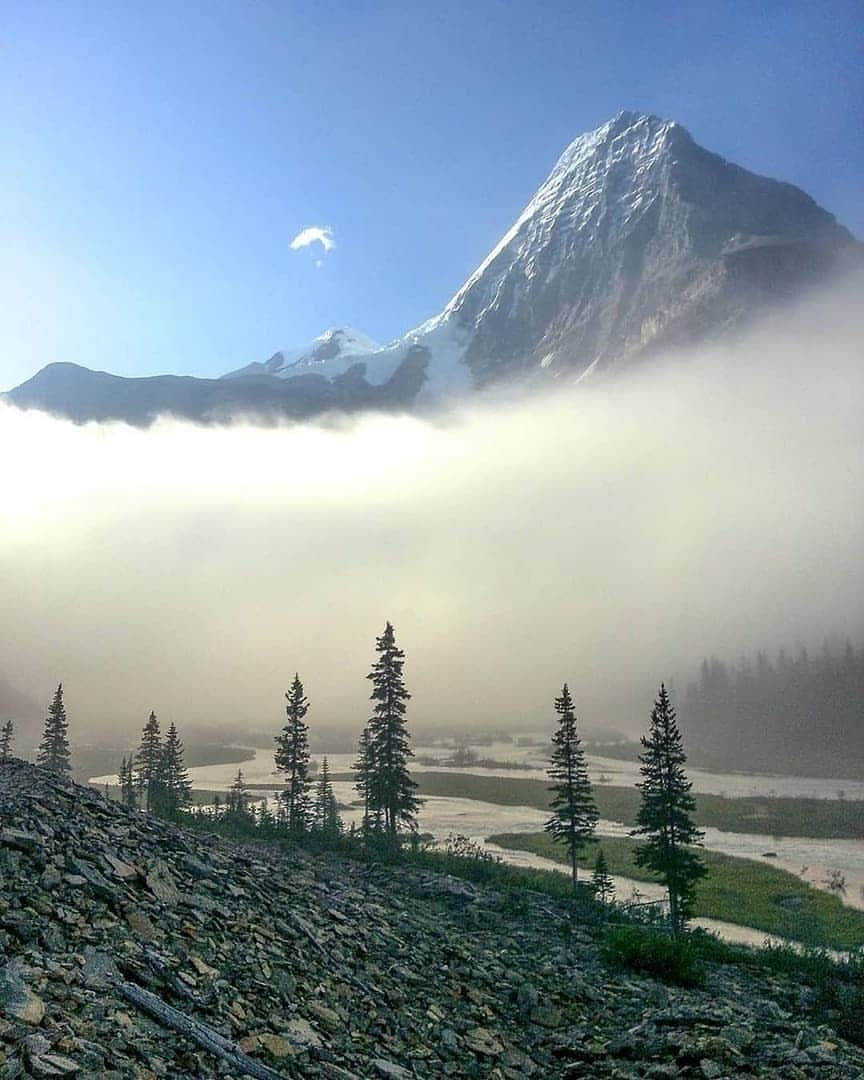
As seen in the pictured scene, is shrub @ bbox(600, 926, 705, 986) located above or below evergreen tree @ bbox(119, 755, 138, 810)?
above

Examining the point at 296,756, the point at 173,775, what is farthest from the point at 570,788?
the point at 173,775

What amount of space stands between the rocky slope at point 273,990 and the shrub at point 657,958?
0.86 metres

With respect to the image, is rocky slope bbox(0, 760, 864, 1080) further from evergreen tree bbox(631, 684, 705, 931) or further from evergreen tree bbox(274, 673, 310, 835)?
evergreen tree bbox(274, 673, 310, 835)

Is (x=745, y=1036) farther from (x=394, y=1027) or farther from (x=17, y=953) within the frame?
(x=17, y=953)

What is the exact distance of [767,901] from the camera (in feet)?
231

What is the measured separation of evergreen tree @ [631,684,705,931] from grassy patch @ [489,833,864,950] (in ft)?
27.8

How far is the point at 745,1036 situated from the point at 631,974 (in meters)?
9.42

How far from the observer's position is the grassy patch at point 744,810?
11044cm

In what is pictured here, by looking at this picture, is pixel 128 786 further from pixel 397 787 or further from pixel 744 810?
pixel 744 810

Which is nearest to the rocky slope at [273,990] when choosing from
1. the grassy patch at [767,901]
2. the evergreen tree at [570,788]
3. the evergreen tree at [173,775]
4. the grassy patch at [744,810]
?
the evergreen tree at [570,788]

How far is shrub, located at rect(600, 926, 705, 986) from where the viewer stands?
25.7 metres

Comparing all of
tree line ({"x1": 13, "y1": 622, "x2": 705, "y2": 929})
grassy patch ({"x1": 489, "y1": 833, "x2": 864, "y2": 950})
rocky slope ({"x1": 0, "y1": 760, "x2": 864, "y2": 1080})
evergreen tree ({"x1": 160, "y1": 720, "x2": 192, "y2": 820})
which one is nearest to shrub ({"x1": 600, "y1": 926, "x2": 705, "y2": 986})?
rocky slope ({"x1": 0, "y1": 760, "x2": 864, "y2": 1080})

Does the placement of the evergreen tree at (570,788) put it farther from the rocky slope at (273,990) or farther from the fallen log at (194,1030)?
the fallen log at (194,1030)

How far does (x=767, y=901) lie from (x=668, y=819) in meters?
33.5
